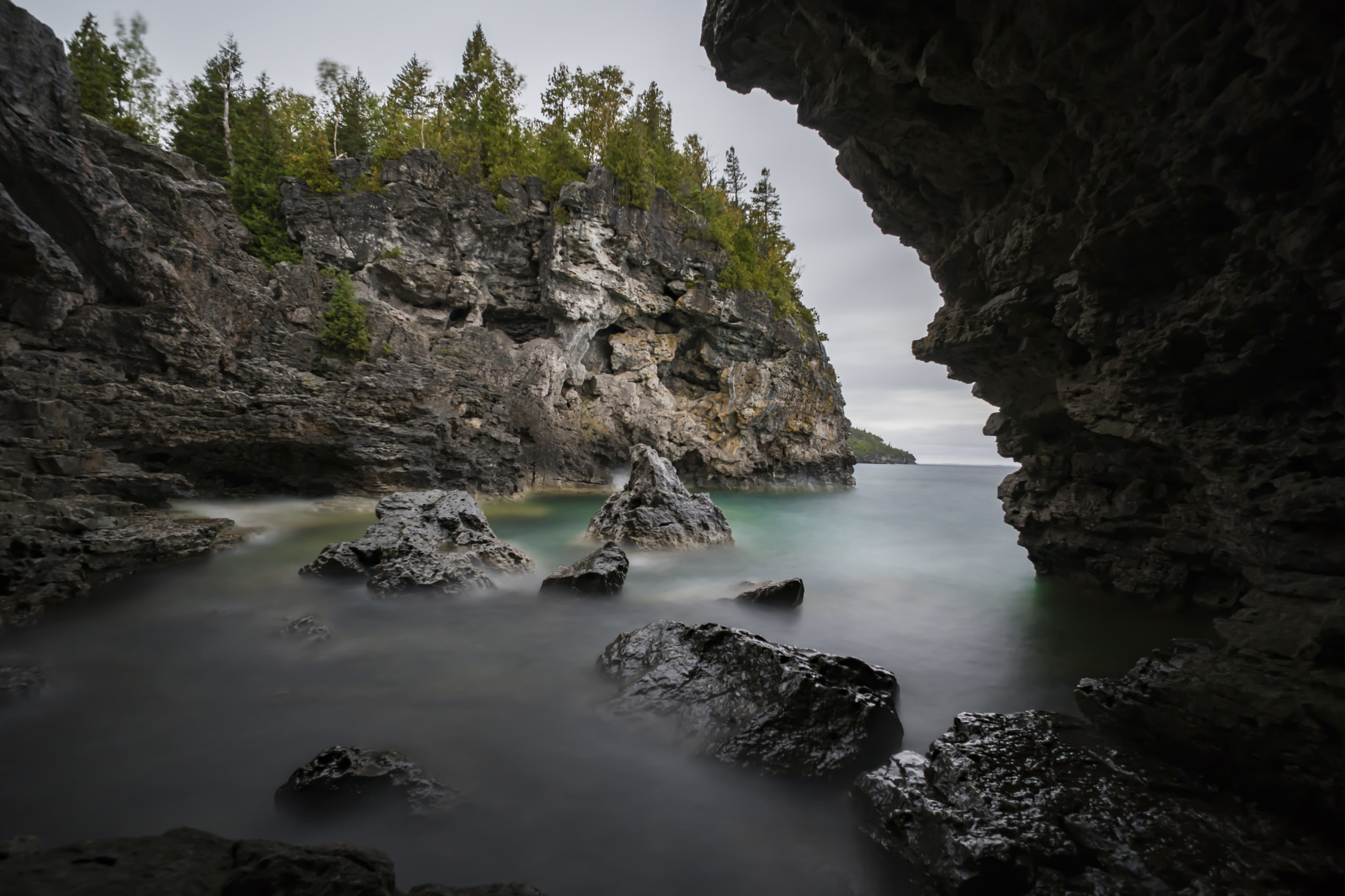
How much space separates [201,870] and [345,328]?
13.9 metres

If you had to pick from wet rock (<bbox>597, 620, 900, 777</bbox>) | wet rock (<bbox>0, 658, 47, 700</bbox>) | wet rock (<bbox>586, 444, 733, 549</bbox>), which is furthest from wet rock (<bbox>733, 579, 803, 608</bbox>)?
wet rock (<bbox>0, 658, 47, 700</bbox>)

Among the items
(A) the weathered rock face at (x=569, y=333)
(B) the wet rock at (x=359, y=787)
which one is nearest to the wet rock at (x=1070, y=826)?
(B) the wet rock at (x=359, y=787)

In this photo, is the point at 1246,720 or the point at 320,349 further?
the point at 320,349

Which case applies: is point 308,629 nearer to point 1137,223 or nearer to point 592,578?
point 592,578

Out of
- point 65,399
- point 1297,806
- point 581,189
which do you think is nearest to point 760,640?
point 1297,806

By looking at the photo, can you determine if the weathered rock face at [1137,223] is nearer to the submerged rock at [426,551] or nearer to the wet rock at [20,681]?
the submerged rock at [426,551]

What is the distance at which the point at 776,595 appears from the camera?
6105 mm

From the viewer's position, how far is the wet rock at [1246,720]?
211 centimetres

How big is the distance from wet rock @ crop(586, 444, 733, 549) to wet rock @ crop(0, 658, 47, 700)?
6540 mm

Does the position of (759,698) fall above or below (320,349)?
below

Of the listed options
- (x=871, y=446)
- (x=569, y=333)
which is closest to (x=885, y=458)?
(x=871, y=446)

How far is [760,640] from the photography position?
12.0 ft

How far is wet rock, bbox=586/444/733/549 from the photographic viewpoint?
354 inches

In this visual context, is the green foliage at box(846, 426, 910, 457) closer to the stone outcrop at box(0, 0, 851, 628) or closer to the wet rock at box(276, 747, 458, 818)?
the stone outcrop at box(0, 0, 851, 628)
